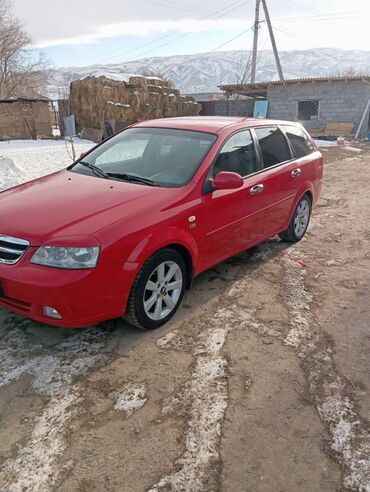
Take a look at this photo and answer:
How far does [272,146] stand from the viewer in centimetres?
471

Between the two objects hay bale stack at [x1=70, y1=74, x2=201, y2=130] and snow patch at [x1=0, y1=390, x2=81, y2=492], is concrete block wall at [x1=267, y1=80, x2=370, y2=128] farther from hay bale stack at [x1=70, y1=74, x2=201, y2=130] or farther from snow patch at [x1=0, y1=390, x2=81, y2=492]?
snow patch at [x1=0, y1=390, x2=81, y2=492]

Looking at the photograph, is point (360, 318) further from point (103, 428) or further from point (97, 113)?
point (97, 113)

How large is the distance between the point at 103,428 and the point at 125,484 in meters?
0.40

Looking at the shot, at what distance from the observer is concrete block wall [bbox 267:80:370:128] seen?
21.7 meters

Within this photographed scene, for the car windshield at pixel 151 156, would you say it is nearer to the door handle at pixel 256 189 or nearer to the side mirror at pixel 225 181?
the side mirror at pixel 225 181

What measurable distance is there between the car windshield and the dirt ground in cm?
119

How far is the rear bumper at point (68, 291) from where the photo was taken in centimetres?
273

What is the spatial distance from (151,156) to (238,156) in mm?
855

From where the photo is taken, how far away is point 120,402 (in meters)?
2.58

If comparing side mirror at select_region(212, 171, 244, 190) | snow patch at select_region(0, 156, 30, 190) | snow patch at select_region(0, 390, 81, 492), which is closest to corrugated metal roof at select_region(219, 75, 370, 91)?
snow patch at select_region(0, 156, 30, 190)

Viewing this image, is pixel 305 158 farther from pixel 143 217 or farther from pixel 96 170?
pixel 143 217

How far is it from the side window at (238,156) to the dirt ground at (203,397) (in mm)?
1163

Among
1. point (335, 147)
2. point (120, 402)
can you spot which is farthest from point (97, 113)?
point (120, 402)

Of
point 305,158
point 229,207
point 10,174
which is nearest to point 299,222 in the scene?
point 305,158
